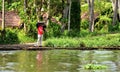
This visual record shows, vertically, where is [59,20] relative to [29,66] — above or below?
above

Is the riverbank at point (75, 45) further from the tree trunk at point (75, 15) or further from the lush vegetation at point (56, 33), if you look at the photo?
the tree trunk at point (75, 15)

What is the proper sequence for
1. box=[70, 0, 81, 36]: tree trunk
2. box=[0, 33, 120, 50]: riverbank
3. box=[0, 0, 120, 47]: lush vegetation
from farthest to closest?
box=[70, 0, 81, 36]: tree trunk → box=[0, 0, 120, 47]: lush vegetation → box=[0, 33, 120, 50]: riverbank

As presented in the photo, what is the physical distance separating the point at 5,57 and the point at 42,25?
6998 mm

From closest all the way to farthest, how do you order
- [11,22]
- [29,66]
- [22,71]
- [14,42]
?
[22,71] → [29,66] → [14,42] → [11,22]

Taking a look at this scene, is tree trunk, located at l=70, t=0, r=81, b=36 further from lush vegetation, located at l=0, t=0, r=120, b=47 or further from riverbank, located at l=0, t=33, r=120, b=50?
riverbank, located at l=0, t=33, r=120, b=50

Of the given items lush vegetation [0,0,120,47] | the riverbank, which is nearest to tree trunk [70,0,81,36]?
lush vegetation [0,0,120,47]

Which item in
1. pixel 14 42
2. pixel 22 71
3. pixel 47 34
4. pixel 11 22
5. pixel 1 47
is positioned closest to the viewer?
pixel 22 71

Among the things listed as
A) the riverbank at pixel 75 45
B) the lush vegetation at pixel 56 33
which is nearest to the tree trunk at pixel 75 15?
the lush vegetation at pixel 56 33

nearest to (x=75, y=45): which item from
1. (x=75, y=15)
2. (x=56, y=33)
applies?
(x=56, y=33)

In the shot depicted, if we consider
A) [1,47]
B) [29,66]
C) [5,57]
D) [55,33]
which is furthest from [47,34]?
[29,66]

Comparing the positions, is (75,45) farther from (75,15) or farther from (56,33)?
(75,15)

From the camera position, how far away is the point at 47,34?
106ft

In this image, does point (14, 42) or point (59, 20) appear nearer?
point (14, 42)

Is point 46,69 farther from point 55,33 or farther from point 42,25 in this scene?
point 55,33
